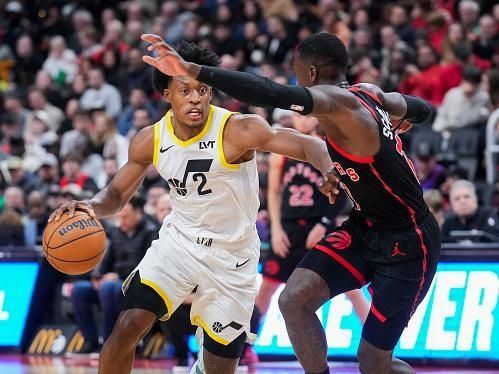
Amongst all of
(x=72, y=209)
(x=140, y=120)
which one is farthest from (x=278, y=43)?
(x=72, y=209)

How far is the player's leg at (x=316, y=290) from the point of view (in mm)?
5918

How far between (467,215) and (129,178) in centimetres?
444

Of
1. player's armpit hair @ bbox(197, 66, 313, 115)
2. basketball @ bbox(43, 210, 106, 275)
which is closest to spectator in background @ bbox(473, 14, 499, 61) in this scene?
basketball @ bbox(43, 210, 106, 275)

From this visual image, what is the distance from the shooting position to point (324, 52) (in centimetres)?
583

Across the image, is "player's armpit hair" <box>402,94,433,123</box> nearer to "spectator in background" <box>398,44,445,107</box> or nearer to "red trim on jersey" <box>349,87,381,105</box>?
"red trim on jersey" <box>349,87,381,105</box>

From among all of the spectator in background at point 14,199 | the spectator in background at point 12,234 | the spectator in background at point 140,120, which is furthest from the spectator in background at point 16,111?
the spectator in background at point 12,234

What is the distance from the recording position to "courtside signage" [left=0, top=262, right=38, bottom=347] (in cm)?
1117

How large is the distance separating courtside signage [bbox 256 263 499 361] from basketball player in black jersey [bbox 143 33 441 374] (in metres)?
3.12

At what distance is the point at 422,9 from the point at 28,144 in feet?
19.9

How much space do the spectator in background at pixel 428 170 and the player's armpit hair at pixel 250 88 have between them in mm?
6134

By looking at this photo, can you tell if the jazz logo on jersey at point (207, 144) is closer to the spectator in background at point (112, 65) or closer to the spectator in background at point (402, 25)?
the spectator in background at point (402, 25)

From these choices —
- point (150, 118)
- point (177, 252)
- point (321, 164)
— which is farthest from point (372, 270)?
point (150, 118)

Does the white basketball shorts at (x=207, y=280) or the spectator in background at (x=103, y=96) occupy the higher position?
the white basketball shorts at (x=207, y=280)

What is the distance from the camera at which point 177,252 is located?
6.00 meters
